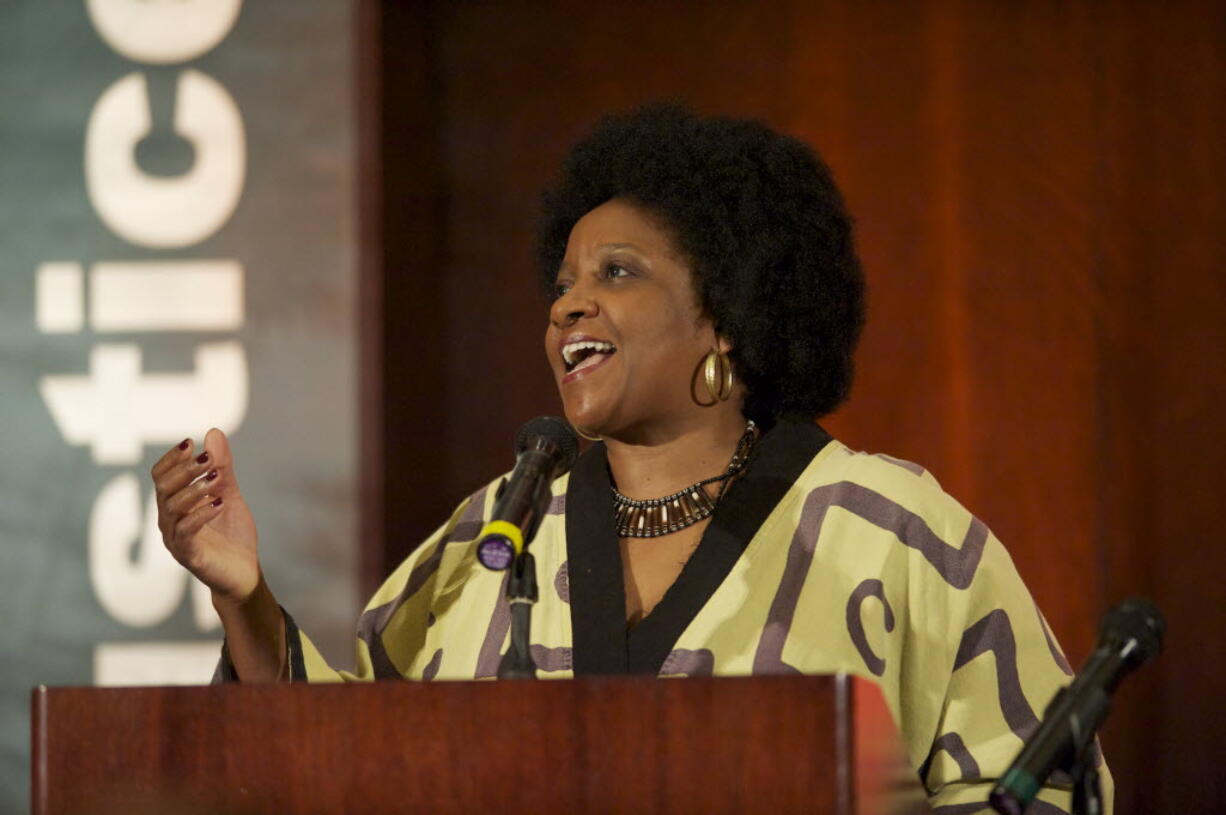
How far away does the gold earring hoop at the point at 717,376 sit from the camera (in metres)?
2.82

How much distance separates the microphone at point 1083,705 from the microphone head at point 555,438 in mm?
676

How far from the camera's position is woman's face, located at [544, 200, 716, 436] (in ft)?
8.92

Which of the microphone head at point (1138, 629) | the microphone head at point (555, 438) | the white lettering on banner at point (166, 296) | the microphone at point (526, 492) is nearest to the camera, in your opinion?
the microphone head at point (1138, 629)

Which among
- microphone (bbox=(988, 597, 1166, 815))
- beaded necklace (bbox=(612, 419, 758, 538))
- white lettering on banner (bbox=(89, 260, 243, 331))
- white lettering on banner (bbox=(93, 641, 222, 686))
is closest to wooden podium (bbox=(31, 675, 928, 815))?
microphone (bbox=(988, 597, 1166, 815))

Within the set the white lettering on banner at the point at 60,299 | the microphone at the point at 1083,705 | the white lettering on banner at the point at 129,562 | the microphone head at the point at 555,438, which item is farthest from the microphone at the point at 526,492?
the white lettering on banner at the point at 60,299

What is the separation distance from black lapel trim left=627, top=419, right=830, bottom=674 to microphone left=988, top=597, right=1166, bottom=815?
925 millimetres

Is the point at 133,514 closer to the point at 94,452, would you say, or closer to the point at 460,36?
the point at 94,452

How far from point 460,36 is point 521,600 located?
2.83 m

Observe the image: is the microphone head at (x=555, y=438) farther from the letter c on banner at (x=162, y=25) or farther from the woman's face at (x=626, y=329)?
the letter c on banner at (x=162, y=25)

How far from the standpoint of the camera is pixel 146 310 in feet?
13.4

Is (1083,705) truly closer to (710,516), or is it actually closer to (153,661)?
(710,516)

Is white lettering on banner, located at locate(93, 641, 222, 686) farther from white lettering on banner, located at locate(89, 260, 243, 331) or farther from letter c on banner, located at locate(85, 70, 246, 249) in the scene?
letter c on banner, located at locate(85, 70, 246, 249)

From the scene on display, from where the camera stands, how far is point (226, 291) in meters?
4.11

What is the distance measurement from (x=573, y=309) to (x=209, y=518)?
737 mm
